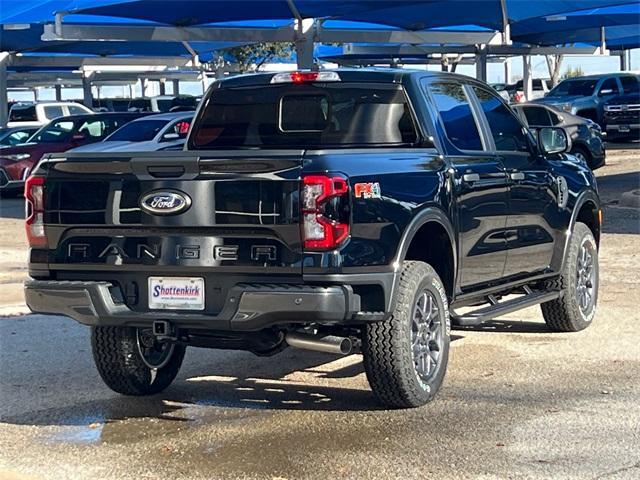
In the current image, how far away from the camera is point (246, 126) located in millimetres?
7695

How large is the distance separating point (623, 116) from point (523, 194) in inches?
915

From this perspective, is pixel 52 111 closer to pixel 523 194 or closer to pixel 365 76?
pixel 523 194

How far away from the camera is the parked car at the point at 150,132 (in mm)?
19234

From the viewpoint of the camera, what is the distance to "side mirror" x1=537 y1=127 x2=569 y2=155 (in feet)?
28.0

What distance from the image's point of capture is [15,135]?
80.9 ft

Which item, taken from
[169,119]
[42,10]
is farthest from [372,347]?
[42,10]

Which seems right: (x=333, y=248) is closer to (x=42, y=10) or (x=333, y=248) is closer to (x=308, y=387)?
(x=308, y=387)

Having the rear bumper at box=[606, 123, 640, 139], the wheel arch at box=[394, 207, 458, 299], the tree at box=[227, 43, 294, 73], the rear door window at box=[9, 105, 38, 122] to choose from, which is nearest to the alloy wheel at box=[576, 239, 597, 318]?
the wheel arch at box=[394, 207, 458, 299]

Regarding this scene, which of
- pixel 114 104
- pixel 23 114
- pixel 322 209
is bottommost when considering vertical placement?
pixel 114 104

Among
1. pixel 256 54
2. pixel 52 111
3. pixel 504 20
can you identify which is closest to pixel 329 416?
pixel 504 20

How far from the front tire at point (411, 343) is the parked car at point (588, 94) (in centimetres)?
2465

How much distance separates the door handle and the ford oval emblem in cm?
194

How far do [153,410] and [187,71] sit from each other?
45646 millimetres

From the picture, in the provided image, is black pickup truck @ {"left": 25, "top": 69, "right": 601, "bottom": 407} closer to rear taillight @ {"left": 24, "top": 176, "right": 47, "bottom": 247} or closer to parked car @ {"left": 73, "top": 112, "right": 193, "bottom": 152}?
rear taillight @ {"left": 24, "top": 176, "right": 47, "bottom": 247}
